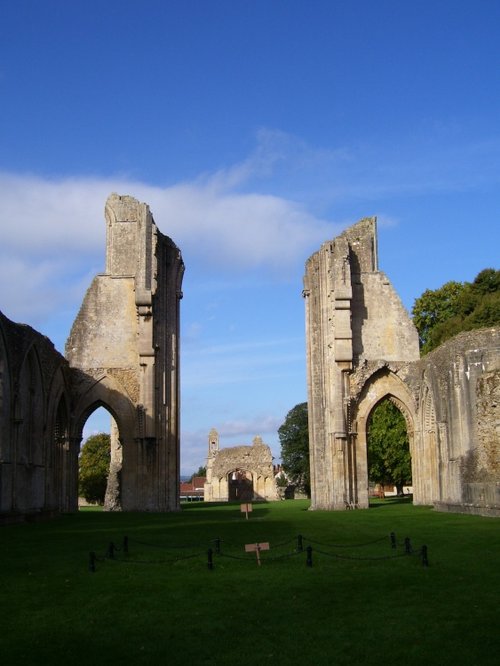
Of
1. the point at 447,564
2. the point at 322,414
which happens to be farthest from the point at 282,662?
the point at 322,414

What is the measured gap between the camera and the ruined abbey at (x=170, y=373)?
28266 millimetres

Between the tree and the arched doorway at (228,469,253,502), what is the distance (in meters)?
3.60

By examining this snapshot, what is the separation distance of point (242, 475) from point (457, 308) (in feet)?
80.9

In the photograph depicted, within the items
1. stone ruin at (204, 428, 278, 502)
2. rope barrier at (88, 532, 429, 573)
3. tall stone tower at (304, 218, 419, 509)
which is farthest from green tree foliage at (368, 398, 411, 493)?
rope barrier at (88, 532, 429, 573)

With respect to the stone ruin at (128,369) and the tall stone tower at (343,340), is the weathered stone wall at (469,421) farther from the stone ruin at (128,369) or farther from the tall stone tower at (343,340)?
the stone ruin at (128,369)

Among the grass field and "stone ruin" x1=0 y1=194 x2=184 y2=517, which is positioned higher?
"stone ruin" x1=0 y1=194 x2=184 y2=517

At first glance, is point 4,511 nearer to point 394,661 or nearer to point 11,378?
point 11,378

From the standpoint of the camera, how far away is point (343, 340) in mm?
29031

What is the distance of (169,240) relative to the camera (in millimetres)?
31359

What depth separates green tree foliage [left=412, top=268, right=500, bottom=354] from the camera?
3594 centimetres

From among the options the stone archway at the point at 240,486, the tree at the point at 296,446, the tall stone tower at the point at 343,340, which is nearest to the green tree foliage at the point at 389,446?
the tall stone tower at the point at 343,340

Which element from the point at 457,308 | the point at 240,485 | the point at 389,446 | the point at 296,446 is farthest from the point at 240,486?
the point at 457,308

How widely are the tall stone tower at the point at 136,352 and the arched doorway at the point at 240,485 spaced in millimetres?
29179

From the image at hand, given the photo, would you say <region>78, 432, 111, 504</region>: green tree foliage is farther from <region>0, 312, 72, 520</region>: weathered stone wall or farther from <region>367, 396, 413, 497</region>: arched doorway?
<region>0, 312, 72, 520</region>: weathered stone wall
